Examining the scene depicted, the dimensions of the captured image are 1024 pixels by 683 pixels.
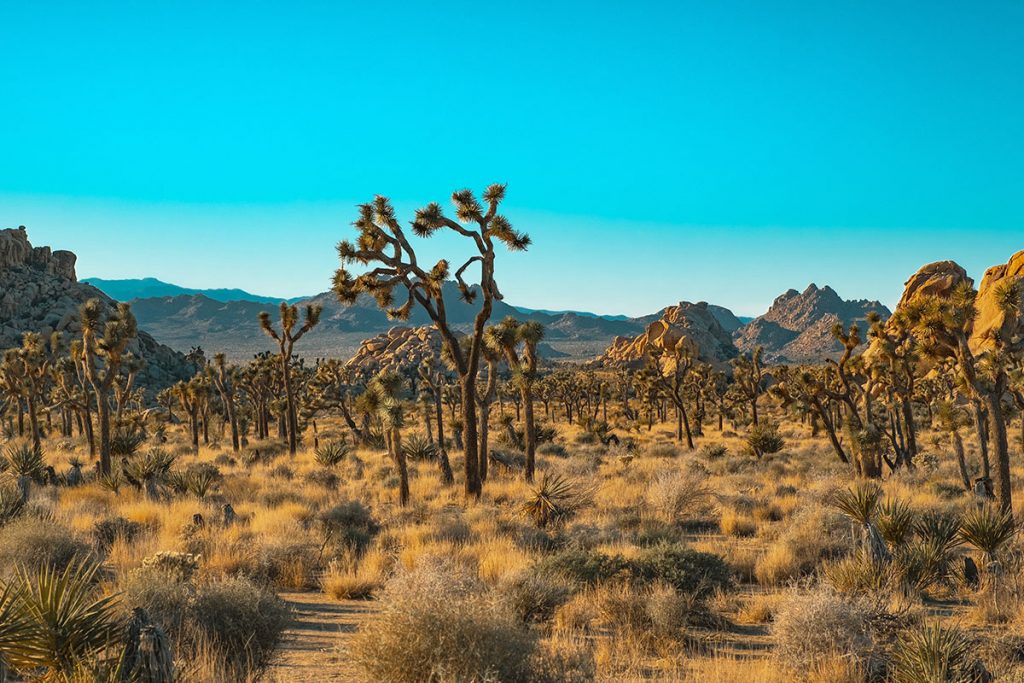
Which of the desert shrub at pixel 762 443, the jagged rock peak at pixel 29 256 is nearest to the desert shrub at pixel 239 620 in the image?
the desert shrub at pixel 762 443

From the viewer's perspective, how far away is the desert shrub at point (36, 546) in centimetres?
845

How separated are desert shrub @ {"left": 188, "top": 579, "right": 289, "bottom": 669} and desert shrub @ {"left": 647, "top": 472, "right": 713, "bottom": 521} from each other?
963 centimetres

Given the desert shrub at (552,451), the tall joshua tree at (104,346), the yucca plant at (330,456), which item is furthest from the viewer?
the desert shrub at (552,451)

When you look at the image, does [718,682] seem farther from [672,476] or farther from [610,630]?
[672,476]

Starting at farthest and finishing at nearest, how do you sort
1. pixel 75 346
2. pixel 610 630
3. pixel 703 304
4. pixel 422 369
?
pixel 703 304
pixel 422 369
pixel 75 346
pixel 610 630

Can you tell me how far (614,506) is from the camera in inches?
640

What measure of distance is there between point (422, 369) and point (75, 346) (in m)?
14.4

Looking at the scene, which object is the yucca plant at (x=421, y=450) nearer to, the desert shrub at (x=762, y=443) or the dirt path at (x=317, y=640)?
the desert shrub at (x=762, y=443)

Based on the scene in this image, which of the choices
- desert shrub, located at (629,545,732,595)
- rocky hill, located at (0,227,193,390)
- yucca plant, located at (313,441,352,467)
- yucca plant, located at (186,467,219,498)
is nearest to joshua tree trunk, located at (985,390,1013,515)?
desert shrub, located at (629,545,732,595)

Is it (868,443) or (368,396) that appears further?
(868,443)

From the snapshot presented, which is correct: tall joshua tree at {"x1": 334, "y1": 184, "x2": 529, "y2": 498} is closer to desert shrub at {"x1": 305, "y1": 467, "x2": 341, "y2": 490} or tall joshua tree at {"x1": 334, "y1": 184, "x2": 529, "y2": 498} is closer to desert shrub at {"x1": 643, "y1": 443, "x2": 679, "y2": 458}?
desert shrub at {"x1": 305, "y1": 467, "x2": 341, "y2": 490}

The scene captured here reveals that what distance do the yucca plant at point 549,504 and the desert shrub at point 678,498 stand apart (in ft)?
6.64

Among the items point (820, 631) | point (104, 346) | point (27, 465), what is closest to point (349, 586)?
point (820, 631)

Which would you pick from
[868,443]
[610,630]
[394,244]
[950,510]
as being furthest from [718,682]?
[868,443]
